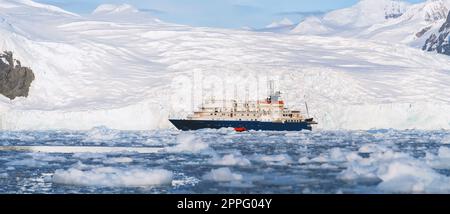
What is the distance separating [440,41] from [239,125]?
104m

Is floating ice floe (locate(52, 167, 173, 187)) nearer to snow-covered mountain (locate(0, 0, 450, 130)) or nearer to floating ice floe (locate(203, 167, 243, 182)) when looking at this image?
floating ice floe (locate(203, 167, 243, 182))

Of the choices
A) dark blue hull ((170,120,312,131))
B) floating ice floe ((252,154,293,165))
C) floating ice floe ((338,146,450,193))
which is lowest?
dark blue hull ((170,120,312,131))

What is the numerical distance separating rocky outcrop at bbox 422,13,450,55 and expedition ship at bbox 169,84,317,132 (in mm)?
93497

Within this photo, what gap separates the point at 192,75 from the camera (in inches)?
2694

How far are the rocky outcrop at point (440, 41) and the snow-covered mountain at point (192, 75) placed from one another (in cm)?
5390

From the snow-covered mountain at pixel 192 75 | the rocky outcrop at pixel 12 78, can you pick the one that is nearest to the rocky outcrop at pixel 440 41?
the snow-covered mountain at pixel 192 75

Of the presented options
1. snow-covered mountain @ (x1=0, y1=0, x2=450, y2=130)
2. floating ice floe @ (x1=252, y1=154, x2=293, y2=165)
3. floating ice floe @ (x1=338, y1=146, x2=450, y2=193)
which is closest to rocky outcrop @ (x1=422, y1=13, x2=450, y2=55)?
snow-covered mountain @ (x1=0, y1=0, x2=450, y2=130)

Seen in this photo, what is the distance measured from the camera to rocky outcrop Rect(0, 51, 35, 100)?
65625mm

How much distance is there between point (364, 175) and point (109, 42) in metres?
71.9

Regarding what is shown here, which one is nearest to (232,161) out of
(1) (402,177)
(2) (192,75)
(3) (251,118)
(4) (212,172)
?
(4) (212,172)
